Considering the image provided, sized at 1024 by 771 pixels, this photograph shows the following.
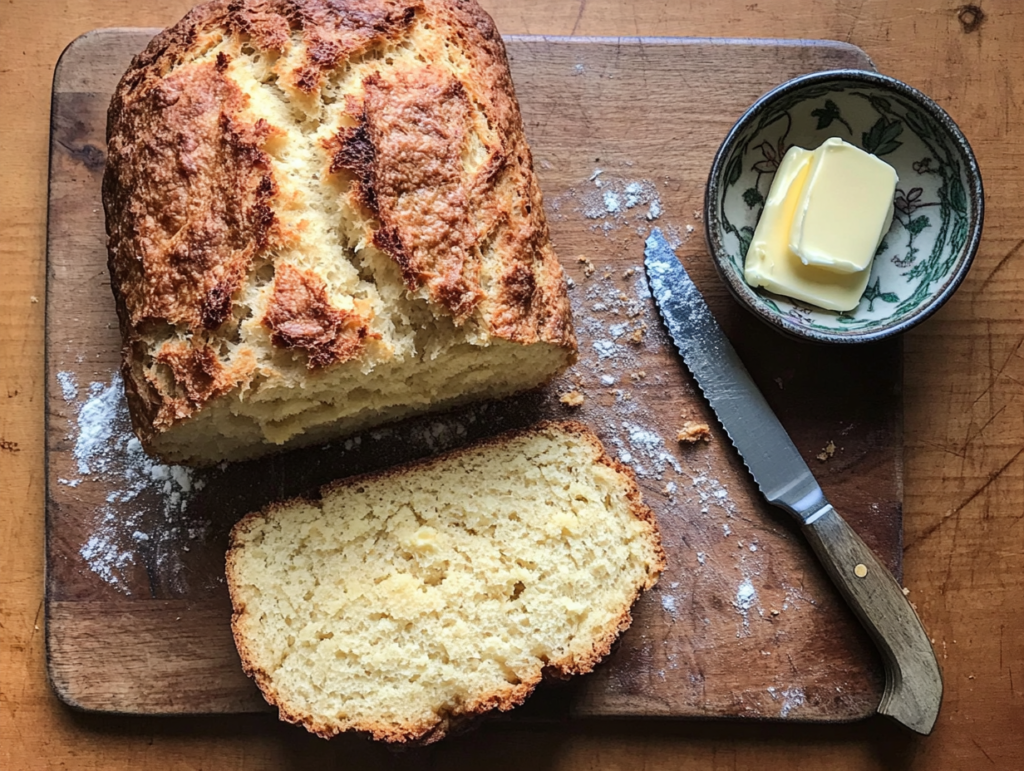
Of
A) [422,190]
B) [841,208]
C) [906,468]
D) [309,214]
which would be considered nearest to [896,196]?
[841,208]

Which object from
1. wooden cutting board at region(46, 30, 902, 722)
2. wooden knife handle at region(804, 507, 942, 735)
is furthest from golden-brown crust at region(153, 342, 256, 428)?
wooden knife handle at region(804, 507, 942, 735)

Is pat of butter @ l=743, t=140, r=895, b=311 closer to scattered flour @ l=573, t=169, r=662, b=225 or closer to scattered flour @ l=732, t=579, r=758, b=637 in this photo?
scattered flour @ l=573, t=169, r=662, b=225

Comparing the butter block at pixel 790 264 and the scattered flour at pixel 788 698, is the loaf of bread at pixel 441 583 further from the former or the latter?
the butter block at pixel 790 264

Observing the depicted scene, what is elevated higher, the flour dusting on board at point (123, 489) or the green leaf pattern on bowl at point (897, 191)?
the green leaf pattern on bowl at point (897, 191)

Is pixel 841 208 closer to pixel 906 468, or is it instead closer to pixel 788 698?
pixel 906 468

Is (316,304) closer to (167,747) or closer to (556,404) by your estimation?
(556,404)

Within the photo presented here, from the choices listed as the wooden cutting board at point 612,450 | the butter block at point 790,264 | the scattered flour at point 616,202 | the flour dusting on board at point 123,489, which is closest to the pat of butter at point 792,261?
the butter block at point 790,264

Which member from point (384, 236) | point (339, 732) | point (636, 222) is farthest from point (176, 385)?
point (636, 222)
